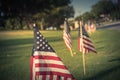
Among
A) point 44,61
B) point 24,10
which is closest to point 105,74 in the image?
point 44,61

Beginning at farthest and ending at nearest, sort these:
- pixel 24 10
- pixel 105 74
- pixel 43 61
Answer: pixel 24 10, pixel 105 74, pixel 43 61

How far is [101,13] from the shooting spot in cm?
1441

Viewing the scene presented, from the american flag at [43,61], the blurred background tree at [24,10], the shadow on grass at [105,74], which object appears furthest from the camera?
the blurred background tree at [24,10]

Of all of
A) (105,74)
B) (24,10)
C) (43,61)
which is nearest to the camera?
(43,61)

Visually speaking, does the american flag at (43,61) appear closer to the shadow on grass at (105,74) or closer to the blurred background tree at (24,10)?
the shadow on grass at (105,74)

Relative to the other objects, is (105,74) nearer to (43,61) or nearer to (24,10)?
(43,61)

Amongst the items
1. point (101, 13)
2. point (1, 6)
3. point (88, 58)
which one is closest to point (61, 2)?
point (101, 13)

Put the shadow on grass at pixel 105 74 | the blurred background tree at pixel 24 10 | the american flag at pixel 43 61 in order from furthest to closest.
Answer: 1. the blurred background tree at pixel 24 10
2. the shadow on grass at pixel 105 74
3. the american flag at pixel 43 61

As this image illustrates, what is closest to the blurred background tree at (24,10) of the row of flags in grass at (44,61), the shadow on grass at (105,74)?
the shadow on grass at (105,74)

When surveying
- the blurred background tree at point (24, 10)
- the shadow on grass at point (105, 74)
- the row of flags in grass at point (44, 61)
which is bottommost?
the shadow on grass at point (105, 74)

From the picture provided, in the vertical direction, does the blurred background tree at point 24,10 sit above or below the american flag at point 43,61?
above

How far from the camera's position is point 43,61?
6.39m

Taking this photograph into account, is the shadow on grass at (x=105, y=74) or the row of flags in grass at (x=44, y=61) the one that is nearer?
the row of flags in grass at (x=44, y=61)

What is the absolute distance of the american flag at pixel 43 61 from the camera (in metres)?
6.38
